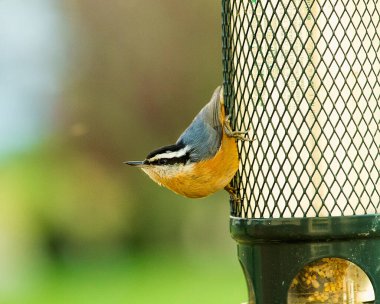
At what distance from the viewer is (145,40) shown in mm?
10938

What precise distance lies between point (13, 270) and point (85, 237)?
104cm

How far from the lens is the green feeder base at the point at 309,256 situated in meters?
3.74

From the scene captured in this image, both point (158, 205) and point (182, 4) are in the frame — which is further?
point (158, 205)

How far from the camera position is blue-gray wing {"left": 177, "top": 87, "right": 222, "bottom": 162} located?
13.8 ft

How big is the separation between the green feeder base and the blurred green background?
22.9 feet

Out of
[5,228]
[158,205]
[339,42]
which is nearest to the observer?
[339,42]

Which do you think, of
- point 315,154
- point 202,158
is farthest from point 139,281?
point 315,154

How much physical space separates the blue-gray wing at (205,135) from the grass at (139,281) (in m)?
7.09

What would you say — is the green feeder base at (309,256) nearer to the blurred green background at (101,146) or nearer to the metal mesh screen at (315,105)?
the metal mesh screen at (315,105)

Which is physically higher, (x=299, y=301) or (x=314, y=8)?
(x=314, y=8)

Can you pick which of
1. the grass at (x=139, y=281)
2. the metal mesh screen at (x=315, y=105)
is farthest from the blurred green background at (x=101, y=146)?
the metal mesh screen at (x=315, y=105)

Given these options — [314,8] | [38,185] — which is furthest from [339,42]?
[38,185]

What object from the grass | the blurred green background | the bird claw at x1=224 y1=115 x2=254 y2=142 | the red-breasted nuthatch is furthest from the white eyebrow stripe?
the grass

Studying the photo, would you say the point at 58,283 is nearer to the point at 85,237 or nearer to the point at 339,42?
the point at 85,237
